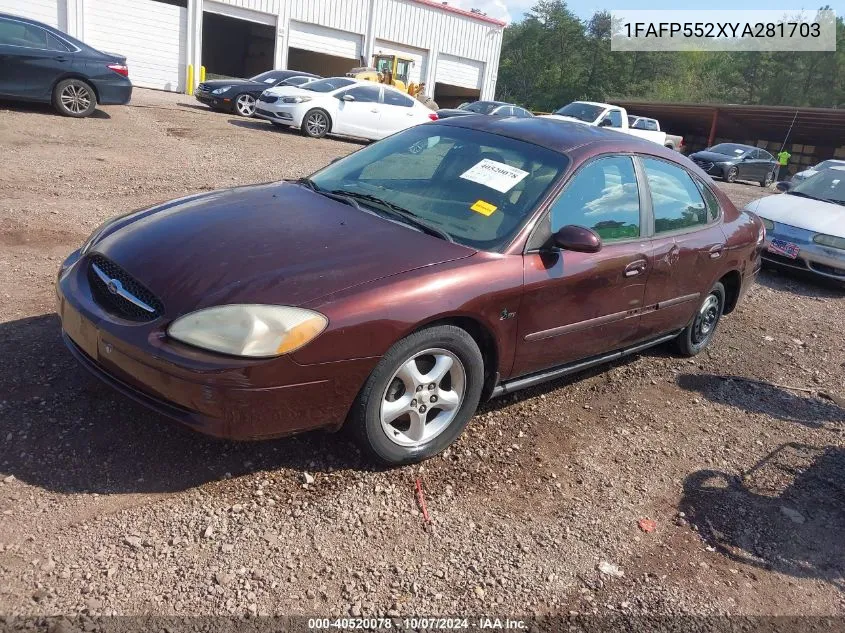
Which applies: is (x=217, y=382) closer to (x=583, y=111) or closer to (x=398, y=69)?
(x=583, y=111)

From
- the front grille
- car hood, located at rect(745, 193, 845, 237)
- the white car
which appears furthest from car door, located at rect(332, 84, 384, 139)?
the front grille

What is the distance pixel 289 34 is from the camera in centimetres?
2688

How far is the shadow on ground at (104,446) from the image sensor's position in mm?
2883

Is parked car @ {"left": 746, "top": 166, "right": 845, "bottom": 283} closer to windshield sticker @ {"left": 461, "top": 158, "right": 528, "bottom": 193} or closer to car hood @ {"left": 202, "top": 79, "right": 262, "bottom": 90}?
windshield sticker @ {"left": 461, "top": 158, "right": 528, "bottom": 193}

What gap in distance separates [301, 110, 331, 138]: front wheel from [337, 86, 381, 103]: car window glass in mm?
793

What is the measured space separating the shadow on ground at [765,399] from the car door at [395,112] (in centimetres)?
1215

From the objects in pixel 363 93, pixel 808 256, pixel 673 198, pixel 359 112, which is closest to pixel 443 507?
pixel 673 198

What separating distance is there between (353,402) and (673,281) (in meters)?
2.42

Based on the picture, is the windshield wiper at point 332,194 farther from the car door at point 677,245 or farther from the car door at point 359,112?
the car door at point 359,112

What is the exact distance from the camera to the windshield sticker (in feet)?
12.1

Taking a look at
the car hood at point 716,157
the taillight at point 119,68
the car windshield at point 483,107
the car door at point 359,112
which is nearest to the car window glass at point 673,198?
the taillight at point 119,68

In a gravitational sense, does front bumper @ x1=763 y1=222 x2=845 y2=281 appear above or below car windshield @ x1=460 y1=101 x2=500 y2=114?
below

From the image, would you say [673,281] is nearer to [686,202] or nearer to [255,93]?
[686,202]

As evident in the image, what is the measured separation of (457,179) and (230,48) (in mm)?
40636
